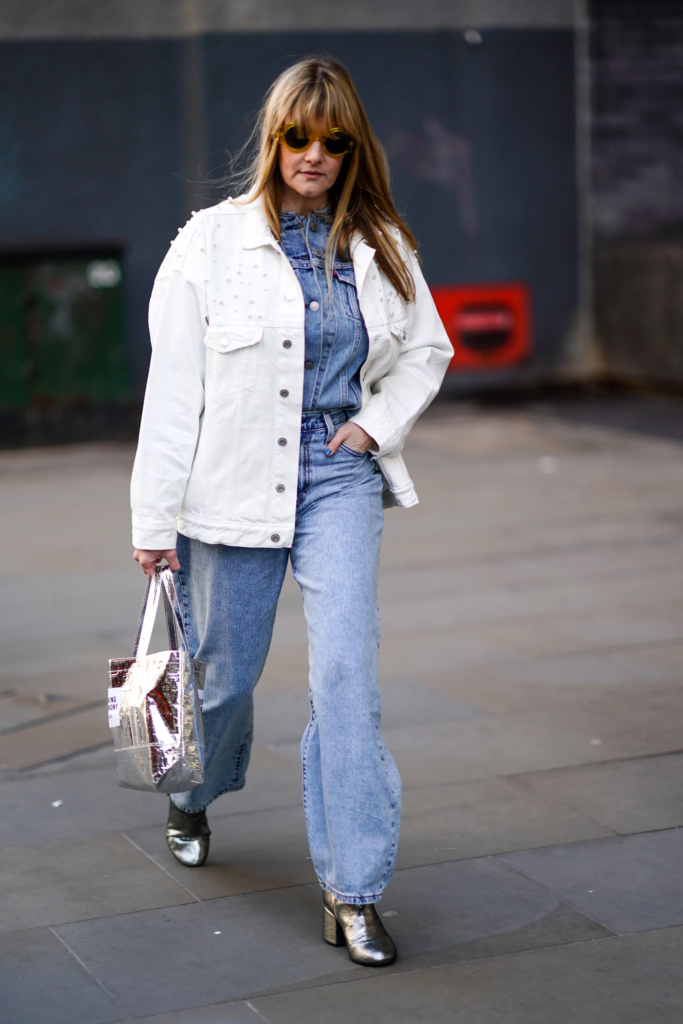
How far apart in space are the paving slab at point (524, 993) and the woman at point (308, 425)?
0.52ft

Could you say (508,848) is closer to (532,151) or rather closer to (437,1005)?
(437,1005)

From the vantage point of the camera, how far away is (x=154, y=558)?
10.8 ft

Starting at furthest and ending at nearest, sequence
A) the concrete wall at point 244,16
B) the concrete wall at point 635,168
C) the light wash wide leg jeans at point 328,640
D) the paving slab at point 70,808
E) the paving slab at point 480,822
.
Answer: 1. the concrete wall at point 635,168
2. the concrete wall at point 244,16
3. the paving slab at point 70,808
4. the paving slab at point 480,822
5. the light wash wide leg jeans at point 328,640

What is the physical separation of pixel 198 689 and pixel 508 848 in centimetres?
101

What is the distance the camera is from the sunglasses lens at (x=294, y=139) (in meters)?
3.16

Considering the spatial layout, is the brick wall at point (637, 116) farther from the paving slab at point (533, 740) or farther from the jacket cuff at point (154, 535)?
the jacket cuff at point (154, 535)

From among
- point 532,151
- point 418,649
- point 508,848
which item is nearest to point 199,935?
point 508,848

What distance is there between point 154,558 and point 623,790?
1.69 m

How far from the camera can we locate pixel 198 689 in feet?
10.8

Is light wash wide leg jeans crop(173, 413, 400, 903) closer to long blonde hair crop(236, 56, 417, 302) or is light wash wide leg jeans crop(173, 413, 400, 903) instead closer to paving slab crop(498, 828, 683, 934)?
Answer: long blonde hair crop(236, 56, 417, 302)

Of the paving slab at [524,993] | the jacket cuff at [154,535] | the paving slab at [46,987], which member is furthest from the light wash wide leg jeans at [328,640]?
the paving slab at [46,987]

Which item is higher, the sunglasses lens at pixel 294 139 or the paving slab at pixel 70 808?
the sunglasses lens at pixel 294 139

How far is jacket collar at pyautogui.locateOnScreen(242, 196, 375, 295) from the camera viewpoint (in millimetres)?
3215

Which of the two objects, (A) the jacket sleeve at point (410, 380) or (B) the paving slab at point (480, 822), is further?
(B) the paving slab at point (480, 822)
